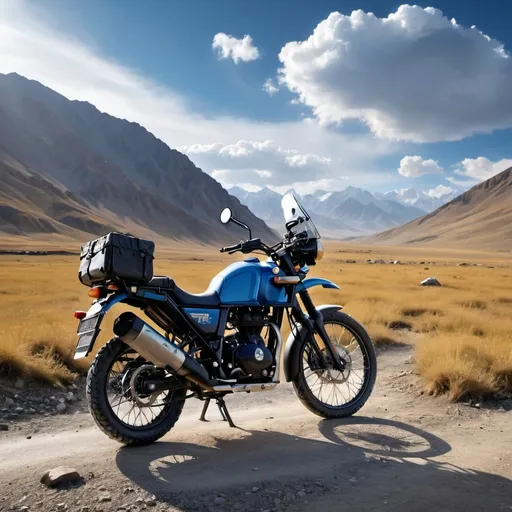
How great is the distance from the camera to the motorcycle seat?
4.99 meters

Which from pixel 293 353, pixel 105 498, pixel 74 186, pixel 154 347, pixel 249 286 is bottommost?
pixel 105 498

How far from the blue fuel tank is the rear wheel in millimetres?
1056

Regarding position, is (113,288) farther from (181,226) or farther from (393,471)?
(181,226)

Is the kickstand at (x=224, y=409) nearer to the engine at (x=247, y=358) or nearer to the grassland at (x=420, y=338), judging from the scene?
the engine at (x=247, y=358)

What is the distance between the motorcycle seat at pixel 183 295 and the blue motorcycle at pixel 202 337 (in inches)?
0.4

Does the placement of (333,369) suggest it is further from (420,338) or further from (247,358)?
(420,338)

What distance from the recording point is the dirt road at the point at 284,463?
3926 millimetres

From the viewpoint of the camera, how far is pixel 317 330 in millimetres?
6125

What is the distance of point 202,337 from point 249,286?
761 millimetres

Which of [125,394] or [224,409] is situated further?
[224,409]

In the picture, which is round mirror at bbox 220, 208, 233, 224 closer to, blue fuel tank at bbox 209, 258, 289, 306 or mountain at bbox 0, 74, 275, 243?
blue fuel tank at bbox 209, 258, 289, 306

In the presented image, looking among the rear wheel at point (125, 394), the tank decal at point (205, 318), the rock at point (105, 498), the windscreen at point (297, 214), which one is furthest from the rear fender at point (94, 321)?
the windscreen at point (297, 214)

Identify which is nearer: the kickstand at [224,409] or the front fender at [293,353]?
the kickstand at [224,409]

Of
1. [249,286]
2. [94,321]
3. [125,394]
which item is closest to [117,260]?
[94,321]
